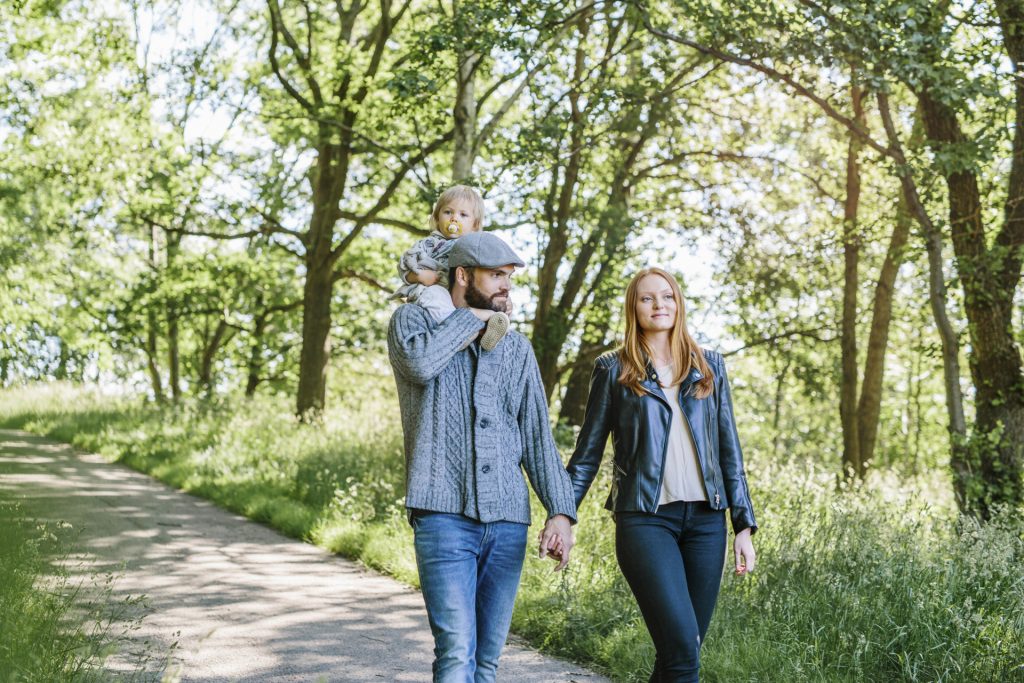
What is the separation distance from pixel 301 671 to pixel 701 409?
2907mm

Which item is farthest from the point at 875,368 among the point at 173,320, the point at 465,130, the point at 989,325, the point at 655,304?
the point at 173,320

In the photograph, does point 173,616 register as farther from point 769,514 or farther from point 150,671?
point 769,514

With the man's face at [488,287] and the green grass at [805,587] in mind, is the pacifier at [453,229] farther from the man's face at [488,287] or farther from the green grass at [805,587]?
the green grass at [805,587]

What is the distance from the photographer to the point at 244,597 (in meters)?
7.89

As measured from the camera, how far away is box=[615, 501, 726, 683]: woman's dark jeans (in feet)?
13.2

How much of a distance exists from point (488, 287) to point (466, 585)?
1.04 metres

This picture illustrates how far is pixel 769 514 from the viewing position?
8617mm

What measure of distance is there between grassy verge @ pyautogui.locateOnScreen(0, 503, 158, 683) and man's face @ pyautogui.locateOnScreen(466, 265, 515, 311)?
6.00 ft

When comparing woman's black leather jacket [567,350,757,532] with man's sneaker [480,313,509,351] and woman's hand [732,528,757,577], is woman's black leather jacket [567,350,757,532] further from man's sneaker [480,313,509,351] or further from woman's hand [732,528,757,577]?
man's sneaker [480,313,509,351]

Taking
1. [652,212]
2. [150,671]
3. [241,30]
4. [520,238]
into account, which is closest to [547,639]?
[150,671]

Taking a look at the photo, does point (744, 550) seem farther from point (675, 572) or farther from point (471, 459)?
point (471, 459)

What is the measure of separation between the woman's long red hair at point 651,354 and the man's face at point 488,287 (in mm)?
950

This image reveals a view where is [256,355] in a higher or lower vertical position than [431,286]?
higher

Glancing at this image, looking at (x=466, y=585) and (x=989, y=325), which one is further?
(x=989, y=325)
